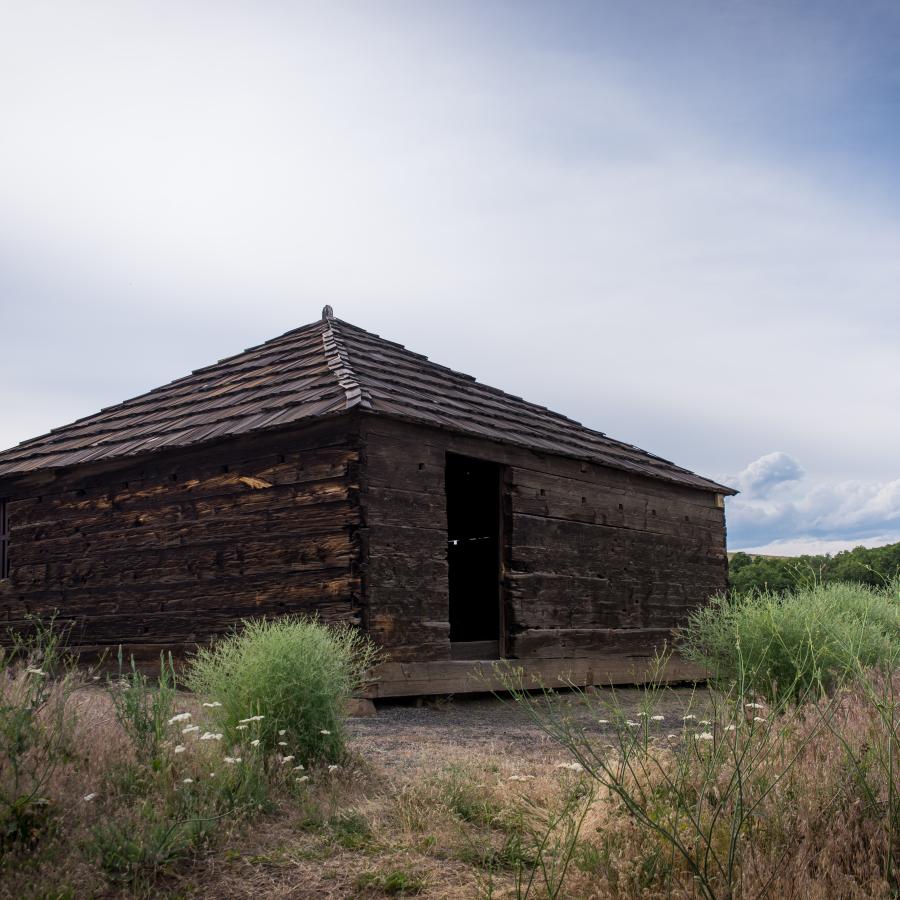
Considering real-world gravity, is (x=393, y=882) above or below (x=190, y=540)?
below

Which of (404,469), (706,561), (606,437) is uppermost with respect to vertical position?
(606,437)

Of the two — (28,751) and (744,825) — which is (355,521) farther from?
(744,825)

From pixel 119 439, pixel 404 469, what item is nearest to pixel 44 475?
pixel 119 439

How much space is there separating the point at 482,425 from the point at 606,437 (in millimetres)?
5284

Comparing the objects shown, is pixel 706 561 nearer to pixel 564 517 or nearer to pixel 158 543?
pixel 564 517

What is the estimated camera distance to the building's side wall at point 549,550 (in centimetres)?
913

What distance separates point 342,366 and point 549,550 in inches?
122

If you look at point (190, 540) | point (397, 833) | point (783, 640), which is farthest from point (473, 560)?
point (397, 833)

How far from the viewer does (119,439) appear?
11727mm

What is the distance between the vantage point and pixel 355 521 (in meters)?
8.88

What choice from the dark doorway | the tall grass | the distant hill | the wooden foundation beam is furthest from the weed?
the distant hill

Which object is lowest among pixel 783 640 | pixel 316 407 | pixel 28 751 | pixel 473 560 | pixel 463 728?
pixel 463 728

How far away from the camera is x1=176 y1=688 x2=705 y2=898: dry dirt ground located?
12.9 feet

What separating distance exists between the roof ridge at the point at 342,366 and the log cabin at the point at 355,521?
4 cm
